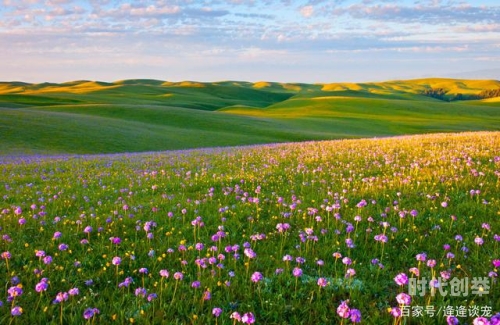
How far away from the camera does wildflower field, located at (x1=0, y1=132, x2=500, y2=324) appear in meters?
4.14

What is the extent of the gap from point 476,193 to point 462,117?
107 metres

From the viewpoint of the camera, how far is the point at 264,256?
5.49 metres

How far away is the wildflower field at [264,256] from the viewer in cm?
414

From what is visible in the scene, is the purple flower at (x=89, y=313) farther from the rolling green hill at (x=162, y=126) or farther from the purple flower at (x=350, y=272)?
the rolling green hill at (x=162, y=126)

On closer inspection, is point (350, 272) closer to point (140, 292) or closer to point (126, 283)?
Result: point (140, 292)

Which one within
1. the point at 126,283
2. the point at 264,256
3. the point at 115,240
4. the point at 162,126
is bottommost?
the point at 162,126

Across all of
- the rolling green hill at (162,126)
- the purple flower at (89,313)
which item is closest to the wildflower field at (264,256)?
the purple flower at (89,313)

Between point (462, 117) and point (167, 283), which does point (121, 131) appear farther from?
point (462, 117)

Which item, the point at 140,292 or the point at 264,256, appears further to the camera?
the point at 264,256

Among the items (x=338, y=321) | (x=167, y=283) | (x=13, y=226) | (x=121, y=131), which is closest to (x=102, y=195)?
(x=13, y=226)

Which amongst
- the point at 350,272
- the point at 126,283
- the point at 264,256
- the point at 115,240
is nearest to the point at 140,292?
the point at 126,283

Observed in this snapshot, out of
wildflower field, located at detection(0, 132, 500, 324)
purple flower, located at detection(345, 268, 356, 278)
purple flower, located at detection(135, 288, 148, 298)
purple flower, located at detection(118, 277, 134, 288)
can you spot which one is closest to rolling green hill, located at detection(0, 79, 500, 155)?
wildflower field, located at detection(0, 132, 500, 324)

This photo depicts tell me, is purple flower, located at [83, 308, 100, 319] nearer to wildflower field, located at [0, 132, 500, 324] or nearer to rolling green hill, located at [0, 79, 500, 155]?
wildflower field, located at [0, 132, 500, 324]

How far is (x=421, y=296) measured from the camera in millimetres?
4406
